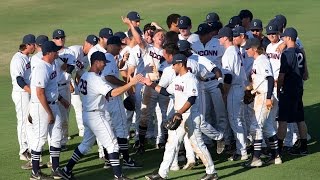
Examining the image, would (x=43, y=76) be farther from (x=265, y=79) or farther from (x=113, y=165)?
(x=265, y=79)

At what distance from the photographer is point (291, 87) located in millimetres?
12133

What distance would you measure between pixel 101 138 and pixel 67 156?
187 centimetres

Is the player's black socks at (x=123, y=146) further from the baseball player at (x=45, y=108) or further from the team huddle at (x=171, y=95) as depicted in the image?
the baseball player at (x=45, y=108)

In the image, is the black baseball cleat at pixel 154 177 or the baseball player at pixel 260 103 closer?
the black baseball cleat at pixel 154 177

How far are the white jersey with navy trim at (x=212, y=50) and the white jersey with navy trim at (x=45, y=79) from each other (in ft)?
8.75

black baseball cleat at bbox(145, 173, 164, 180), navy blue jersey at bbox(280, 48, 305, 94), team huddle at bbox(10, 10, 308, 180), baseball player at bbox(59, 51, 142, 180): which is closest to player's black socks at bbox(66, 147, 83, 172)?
team huddle at bbox(10, 10, 308, 180)

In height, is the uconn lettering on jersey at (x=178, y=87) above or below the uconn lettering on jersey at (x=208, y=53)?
below

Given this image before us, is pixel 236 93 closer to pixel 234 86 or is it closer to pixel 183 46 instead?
pixel 234 86

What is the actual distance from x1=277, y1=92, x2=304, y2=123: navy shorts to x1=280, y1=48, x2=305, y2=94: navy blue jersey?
0.09 m

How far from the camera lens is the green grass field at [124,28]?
11.5 meters

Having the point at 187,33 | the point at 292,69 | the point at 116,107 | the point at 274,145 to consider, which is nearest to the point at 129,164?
the point at 116,107

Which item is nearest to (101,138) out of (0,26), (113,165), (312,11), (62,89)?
(113,165)

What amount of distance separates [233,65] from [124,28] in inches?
513

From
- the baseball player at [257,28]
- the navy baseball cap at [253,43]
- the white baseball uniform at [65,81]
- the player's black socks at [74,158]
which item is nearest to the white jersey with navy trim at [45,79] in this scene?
the player's black socks at [74,158]
